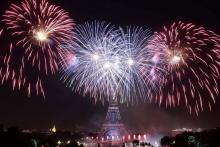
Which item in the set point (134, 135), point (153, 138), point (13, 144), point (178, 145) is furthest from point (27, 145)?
point (134, 135)

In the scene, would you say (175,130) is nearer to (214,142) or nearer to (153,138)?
(153,138)

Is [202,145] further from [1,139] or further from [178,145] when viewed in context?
[1,139]

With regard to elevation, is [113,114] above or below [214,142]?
above

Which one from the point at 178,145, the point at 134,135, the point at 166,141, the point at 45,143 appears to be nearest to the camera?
the point at 178,145

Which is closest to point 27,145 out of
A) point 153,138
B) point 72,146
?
point 72,146

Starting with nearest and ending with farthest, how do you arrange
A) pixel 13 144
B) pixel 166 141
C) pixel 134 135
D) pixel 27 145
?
pixel 13 144, pixel 27 145, pixel 166 141, pixel 134 135

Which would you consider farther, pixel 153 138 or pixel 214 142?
pixel 153 138
